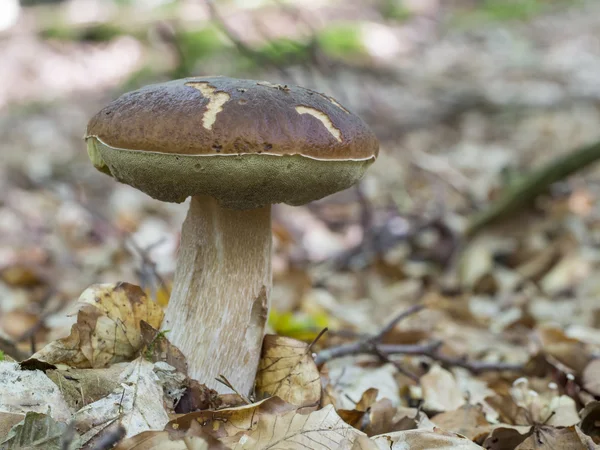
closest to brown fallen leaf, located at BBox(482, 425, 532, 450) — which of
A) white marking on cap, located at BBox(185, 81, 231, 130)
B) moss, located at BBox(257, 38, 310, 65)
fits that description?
white marking on cap, located at BBox(185, 81, 231, 130)

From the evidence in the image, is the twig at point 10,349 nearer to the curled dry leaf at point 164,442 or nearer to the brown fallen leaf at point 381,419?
the curled dry leaf at point 164,442

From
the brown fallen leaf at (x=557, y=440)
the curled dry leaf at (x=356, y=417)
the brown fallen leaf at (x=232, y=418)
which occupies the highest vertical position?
the brown fallen leaf at (x=232, y=418)

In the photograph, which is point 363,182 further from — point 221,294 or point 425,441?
point 425,441

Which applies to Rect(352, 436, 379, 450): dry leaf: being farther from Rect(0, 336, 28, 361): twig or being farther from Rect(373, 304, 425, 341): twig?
Rect(0, 336, 28, 361): twig

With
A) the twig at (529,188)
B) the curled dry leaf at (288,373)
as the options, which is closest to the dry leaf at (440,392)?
the curled dry leaf at (288,373)

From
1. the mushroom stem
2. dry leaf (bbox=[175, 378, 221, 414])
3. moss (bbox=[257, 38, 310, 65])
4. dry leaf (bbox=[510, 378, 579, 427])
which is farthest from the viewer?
moss (bbox=[257, 38, 310, 65])

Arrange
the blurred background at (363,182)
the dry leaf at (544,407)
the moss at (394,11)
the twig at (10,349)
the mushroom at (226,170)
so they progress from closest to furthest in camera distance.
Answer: the mushroom at (226,170) < the dry leaf at (544,407) < the twig at (10,349) < the blurred background at (363,182) < the moss at (394,11)

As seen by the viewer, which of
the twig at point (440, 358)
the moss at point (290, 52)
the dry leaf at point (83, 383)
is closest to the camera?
the dry leaf at point (83, 383)
